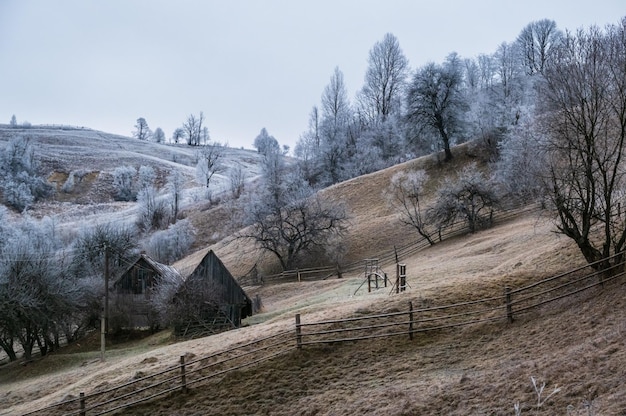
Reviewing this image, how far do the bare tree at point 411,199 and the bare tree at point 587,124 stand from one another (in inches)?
997

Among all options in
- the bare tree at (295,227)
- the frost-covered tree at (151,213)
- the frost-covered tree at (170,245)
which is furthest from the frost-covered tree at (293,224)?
the frost-covered tree at (151,213)

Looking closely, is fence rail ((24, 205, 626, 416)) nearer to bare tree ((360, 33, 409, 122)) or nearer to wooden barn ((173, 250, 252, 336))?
wooden barn ((173, 250, 252, 336))

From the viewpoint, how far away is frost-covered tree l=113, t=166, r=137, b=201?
10094 cm

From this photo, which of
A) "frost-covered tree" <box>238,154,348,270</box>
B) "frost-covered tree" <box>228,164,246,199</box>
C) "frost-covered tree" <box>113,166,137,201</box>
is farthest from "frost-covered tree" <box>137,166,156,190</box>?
"frost-covered tree" <box>238,154,348,270</box>

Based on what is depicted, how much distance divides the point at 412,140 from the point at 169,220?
35.2 m

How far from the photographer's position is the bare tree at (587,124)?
15703 millimetres

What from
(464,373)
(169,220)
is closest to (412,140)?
(169,220)

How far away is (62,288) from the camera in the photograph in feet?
104

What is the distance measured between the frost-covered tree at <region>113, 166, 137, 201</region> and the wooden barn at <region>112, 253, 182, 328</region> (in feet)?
226

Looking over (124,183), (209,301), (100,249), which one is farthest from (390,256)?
(124,183)

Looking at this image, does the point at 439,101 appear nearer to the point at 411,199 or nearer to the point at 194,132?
the point at 411,199

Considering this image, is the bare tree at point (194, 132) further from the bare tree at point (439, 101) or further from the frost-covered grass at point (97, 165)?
the bare tree at point (439, 101)

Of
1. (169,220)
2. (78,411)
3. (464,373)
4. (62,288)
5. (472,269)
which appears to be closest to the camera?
(464,373)

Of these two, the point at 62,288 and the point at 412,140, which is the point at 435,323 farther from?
the point at 412,140
